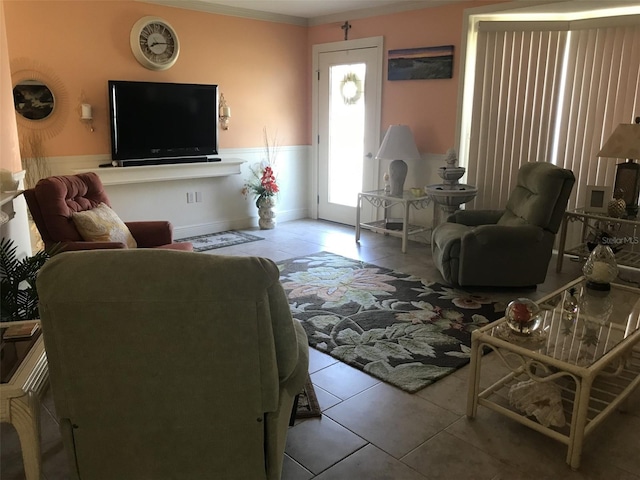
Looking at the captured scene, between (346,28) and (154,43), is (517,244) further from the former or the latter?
(154,43)

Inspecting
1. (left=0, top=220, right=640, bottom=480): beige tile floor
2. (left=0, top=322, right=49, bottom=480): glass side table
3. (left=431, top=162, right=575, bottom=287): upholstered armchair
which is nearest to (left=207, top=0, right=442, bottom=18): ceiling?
(left=431, top=162, right=575, bottom=287): upholstered armchair

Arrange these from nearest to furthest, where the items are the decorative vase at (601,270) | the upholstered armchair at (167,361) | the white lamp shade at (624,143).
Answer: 1. the upholstered armchair at (167,361)
2. the decorative vase at (601,270)
3. the white lamp shade at (624,143)

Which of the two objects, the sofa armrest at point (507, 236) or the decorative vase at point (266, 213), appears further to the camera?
the decorative vase at point (266, 213)

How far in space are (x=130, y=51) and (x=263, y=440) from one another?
441 centimetres

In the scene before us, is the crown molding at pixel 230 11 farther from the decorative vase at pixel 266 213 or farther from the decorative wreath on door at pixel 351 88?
the decorative vase at pixel 266 213

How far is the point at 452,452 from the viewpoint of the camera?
2.13m

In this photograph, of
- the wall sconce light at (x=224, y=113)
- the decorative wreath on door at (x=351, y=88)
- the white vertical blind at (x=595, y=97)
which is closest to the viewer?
the white vertical blind at (x=595, y=97)

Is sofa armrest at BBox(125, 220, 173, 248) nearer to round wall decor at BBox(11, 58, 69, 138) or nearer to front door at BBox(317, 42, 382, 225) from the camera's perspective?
round wall decor at BBox(11, 58, 69, 138)

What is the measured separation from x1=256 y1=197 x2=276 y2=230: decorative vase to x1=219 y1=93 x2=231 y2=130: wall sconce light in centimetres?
93

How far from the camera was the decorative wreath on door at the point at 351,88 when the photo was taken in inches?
233

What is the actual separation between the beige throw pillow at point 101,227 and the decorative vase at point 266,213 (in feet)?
8.62

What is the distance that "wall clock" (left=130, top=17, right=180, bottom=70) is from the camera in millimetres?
4929

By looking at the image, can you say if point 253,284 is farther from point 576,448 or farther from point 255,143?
point 255,143

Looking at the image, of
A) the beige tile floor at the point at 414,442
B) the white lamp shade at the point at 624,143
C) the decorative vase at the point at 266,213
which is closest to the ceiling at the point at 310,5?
the decorative vase at the point at 266,213
